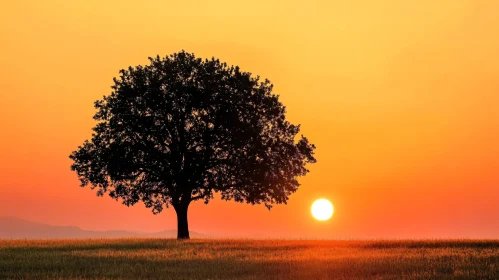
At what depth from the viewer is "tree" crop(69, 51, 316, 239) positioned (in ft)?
183

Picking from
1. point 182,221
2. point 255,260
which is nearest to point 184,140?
point 182,221

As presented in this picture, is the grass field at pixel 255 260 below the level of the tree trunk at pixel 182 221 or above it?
below

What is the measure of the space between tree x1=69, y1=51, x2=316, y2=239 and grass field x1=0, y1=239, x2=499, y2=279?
7.74 meters

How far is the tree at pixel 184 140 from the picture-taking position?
55719mm

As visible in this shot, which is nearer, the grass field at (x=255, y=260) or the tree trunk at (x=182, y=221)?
the grass field at (x=255, y=260)

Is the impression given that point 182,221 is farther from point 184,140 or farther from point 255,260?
point 255,260

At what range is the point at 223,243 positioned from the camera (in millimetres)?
50188

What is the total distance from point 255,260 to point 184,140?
21.0m

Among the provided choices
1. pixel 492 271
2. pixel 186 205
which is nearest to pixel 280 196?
pixel 186 205

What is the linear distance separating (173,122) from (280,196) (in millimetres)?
10773

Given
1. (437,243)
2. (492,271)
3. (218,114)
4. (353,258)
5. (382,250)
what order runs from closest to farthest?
(492,271), (353,258), (382,250), (437,243), (218,114)

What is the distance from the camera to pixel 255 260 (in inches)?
1451

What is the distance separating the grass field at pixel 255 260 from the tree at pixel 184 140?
7744 mm

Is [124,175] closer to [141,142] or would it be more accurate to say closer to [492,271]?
[141,142]
